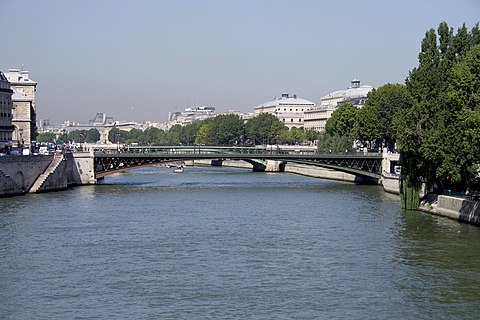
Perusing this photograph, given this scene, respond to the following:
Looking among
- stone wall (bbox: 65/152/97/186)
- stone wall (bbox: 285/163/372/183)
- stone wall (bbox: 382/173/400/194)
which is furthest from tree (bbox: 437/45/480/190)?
stone wall (bbox: 65/152/97/186)

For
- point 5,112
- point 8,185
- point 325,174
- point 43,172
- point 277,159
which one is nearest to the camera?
point 8,185

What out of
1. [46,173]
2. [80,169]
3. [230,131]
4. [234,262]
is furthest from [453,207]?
[230,131]

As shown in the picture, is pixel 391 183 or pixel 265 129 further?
pixel 265 129

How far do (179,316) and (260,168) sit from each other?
266 ft

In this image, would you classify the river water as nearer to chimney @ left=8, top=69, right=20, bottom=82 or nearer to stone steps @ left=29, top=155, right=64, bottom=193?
stone steps @ left=29, top=155, right=64, bottom=193

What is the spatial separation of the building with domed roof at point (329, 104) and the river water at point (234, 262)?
10857 cm

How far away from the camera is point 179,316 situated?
23766 millimetres

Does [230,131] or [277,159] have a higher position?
[230,131]

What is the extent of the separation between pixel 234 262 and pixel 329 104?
134 metres

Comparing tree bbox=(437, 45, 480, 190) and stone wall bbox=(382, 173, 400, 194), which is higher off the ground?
tree bbox=(437, 45, 480, 190)

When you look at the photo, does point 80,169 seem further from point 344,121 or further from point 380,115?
point 344,121

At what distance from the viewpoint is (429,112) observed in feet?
152

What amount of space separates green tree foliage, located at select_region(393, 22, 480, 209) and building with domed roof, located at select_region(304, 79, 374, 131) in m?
107

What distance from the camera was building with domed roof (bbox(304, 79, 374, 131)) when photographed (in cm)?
15838
